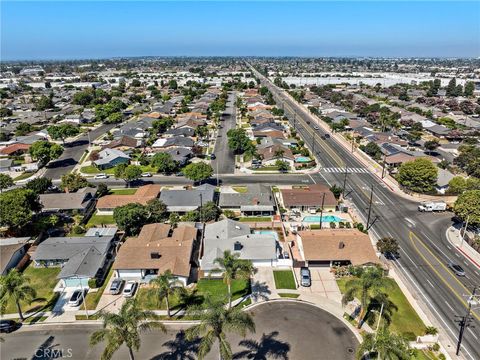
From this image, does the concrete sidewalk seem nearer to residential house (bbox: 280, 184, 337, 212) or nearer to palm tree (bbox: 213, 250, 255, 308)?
residential house (bbox: 280, 184, 337, 212)

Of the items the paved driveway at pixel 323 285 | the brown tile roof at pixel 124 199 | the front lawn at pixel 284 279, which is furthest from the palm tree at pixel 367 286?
the brown tile roof at pixel 124 199

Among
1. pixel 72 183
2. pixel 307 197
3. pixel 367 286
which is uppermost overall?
pixel 367 286

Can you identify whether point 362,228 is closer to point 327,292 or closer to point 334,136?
point 327,292

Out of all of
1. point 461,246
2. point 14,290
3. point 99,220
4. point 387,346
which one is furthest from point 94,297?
point 461,246

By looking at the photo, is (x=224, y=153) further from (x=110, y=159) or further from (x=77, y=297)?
(x=77, y=297)

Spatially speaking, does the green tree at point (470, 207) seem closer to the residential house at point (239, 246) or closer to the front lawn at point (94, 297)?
the residential house at point (239, 246)

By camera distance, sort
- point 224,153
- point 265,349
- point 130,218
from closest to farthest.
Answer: point 265,349
point 130,218
point 224,153
